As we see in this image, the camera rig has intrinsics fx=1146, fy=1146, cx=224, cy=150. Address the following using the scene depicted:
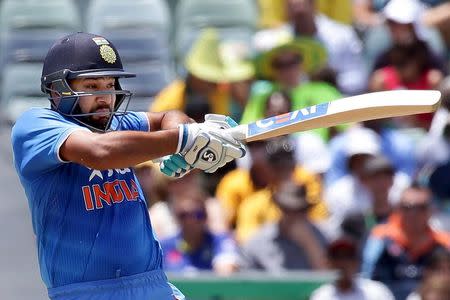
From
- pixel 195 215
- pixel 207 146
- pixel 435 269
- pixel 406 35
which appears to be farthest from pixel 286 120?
pixel 406 35

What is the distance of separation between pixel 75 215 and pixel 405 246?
3328 millimetres

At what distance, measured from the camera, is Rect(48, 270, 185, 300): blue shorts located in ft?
13.5

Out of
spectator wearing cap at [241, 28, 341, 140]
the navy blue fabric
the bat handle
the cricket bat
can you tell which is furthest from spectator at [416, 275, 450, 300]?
the navy blue fabric

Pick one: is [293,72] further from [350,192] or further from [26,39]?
[26,39]

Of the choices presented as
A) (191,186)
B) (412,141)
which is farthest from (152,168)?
(412,141)

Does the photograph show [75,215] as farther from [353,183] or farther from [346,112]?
[353,183]

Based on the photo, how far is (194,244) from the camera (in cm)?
728

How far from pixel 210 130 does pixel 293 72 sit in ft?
14.9

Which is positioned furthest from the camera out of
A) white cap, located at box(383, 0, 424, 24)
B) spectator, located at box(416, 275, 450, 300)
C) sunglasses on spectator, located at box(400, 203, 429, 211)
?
white cap, located at box(383, 0, 424, 24)

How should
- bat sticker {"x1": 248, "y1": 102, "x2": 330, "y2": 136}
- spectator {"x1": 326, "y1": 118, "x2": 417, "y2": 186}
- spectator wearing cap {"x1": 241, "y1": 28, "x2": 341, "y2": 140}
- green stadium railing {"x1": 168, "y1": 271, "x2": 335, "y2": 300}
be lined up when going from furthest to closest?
1. spectator wearing cap {"x1": 241, "y1": 28, "x2": 341, "y2": 140}
2. spectator {"x1": 326, "y1": 118, "x2": 417, "y2": 186}
3. green stadium railing {"x1": 168, "y1": 271, "x2": 335, "y2": 300}
4. bat sticker {"x1": 248, "y1": 102, "x2": 330, "y2": 136}

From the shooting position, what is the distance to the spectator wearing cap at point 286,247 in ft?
23.7

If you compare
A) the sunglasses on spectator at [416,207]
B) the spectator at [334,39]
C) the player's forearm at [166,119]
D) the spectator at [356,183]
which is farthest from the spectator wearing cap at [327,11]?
the player's forearm at [166,119]

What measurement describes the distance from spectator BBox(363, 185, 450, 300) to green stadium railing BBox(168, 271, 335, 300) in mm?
336

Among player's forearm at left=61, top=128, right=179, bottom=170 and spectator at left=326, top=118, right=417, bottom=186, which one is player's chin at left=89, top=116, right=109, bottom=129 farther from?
spectator at left=326, top=118, right=417, bottom=186
